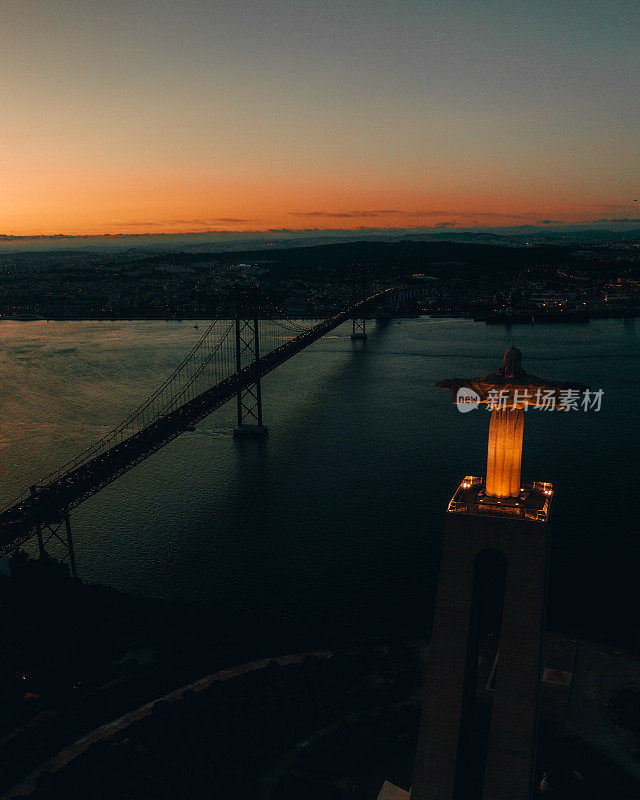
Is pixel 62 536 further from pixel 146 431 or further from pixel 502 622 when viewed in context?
pixel 502 622

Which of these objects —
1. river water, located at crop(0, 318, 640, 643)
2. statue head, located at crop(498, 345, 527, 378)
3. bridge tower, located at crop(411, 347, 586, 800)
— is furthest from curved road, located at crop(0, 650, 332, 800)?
statue head, located at crop(498, 345, 527, 378)

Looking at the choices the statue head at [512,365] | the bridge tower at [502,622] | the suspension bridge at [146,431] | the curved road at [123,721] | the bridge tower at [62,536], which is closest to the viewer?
the bridge tower at [502,622]

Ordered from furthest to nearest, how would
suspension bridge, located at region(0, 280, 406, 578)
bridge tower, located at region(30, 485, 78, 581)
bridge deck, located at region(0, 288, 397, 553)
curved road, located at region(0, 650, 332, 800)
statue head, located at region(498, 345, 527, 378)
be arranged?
bridge tower, located at region(30, 485, 78, 581) < suspension bridge, located at region(0, 280, 406, 578) < bridge deck, located at region(0, 288, 397, 553) < curved road, located at region(0, 650, 332, 800) < statue head, located at region(498, 345, 527, 378)

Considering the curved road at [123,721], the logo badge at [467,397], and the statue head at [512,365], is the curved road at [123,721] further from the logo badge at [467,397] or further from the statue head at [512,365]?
the statue head at [512,365]

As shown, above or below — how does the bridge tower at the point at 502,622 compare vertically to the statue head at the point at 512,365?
below

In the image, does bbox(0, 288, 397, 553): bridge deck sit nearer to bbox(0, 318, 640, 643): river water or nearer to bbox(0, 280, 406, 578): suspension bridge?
bbox(0, 280, 406, 578): suspension bridge

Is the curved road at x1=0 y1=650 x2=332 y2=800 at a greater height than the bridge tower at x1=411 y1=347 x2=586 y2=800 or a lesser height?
lesser

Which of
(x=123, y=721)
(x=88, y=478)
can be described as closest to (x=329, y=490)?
(x=88, y=478)

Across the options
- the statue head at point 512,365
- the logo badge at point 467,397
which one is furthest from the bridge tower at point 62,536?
the statue head at point 512,365
